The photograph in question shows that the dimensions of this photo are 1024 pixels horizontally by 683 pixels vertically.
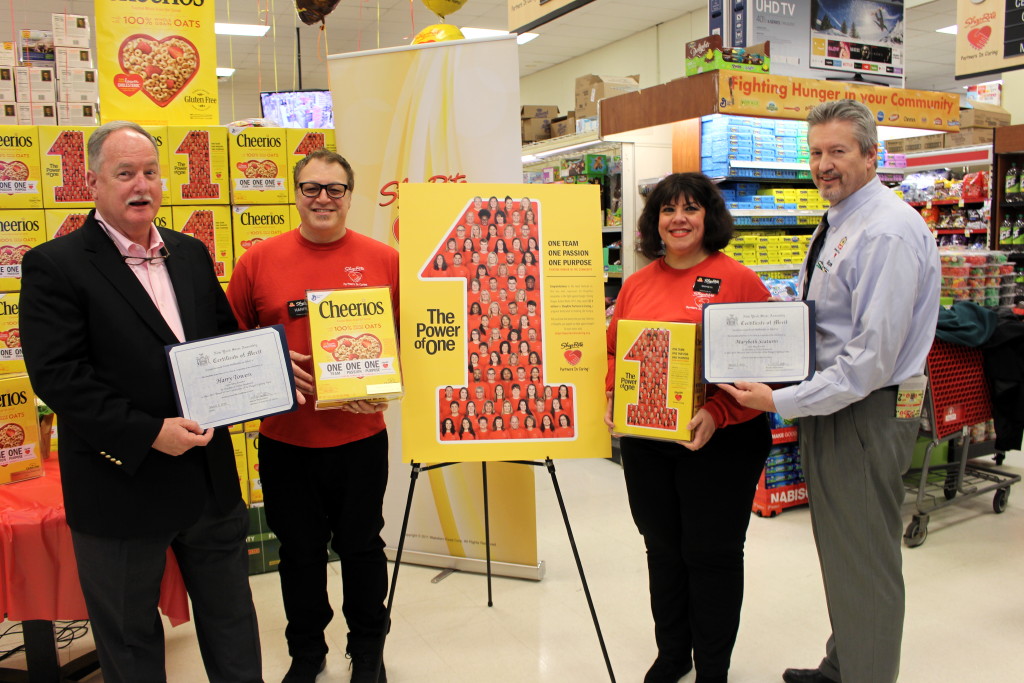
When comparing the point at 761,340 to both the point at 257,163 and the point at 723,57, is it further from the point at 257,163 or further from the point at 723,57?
the point at 723,57

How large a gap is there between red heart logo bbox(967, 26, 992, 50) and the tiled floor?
11.8 feet

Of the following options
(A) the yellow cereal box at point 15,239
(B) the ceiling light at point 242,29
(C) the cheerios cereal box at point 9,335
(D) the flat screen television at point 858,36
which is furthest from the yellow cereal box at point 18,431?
(B) the ceiling light at point 242,29

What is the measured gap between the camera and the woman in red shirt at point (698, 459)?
240 cm

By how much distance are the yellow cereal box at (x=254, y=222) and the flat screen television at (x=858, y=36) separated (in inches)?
141

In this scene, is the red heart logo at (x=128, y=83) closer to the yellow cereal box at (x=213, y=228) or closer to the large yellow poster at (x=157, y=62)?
the large yellow poster at (x=157, y=62)

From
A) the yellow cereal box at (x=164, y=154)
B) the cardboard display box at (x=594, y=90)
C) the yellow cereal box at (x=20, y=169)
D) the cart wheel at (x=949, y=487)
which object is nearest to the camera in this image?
the yellow cereal box at (x=20, y=169)

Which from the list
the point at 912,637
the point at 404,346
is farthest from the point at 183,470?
the point at 912,637

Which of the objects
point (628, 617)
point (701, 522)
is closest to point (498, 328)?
point (701, 522)

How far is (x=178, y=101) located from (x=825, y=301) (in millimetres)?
2954

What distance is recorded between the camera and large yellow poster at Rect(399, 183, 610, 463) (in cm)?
251

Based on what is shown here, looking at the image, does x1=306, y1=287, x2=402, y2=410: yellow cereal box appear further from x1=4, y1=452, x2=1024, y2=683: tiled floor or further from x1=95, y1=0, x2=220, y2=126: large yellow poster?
x1=95, y1=0, x2=220, y2=126: large yellow poster

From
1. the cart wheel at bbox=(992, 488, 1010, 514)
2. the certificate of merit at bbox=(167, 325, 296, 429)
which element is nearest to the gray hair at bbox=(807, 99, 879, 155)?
the certificate of merit at bbox=(167, 325, 296, 429)

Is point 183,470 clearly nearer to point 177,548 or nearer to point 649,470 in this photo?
point 177,548

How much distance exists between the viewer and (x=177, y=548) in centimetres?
225
